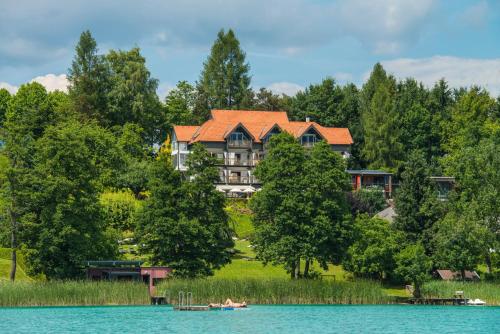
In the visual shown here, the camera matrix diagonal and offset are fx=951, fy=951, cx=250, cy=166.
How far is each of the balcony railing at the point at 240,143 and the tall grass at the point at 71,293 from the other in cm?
5013

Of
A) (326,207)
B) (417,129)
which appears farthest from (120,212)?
(417,129)

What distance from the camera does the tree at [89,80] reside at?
11181 cm

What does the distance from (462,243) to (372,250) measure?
6.88m

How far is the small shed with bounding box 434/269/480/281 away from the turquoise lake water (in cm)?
1040

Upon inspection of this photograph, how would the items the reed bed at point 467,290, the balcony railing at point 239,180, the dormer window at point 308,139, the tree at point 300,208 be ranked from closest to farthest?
1. the reed bed at point 467,290
2. the tree at point 300,208
3. the balcony railing at point 239,180
4. the dormer window at point 308,139

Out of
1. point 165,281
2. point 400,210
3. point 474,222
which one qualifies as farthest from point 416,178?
point 165,281

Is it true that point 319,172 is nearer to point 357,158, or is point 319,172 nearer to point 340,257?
point 340,257

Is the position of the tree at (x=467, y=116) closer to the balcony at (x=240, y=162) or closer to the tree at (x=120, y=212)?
the balcony at (x=240, y=162)

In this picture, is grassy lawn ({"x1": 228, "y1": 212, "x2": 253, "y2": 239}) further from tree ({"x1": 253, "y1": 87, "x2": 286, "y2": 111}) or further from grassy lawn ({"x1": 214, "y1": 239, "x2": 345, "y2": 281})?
tree ({"x1": 253, "y1": 87, "x2": 286, "y2": 111})

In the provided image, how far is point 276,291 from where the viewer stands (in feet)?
205

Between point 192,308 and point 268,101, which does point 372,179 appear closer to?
point 268,101

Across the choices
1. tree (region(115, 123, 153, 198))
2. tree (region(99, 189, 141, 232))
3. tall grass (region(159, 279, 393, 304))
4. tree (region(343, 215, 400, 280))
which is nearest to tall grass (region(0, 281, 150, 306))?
tall grass (region(159, 279, 393, 304))

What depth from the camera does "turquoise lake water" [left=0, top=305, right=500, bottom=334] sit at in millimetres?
48750

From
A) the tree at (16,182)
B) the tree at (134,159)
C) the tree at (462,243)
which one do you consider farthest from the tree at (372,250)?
the tree at (134,159)
